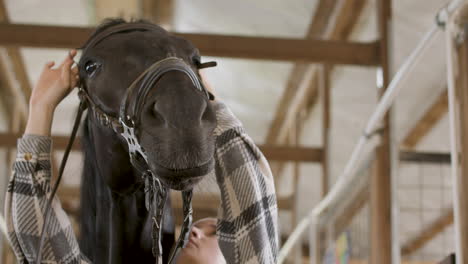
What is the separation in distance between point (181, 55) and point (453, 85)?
94 centimetres

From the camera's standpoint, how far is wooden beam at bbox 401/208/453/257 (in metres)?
8.55

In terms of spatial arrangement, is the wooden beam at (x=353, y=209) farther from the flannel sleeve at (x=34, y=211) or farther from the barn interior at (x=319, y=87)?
the flannel sleeve at (x=34, y=211)

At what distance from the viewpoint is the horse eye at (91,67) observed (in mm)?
1305

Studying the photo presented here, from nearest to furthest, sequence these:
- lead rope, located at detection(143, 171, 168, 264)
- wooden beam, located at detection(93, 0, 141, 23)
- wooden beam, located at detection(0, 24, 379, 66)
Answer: lead rope, located at detection(143, 171, 168, 264), wooden beam, located at detection(0, 24, 379, 66), wooden beam, located at detection(93, 0, 141, 23)

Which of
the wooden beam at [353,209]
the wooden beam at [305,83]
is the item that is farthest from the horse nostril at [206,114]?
the wooden beam at [305,83]

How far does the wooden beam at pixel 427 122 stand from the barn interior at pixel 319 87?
0.04ft

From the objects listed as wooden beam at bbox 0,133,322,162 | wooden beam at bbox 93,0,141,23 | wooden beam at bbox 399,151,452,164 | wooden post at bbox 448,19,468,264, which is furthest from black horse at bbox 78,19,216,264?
wooden beam at bbox 0,133,322,162

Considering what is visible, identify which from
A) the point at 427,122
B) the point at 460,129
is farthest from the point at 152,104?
the point at 427,122

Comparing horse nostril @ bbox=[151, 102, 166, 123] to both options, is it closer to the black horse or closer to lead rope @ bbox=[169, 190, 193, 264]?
the black horse

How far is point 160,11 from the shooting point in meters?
7.18

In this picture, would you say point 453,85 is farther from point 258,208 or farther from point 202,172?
point 202,172

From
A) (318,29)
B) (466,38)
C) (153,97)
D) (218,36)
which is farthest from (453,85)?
(318,29)

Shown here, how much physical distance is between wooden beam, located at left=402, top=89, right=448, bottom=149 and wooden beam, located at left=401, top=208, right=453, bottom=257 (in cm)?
74

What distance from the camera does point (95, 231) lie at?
1451 millimetres
